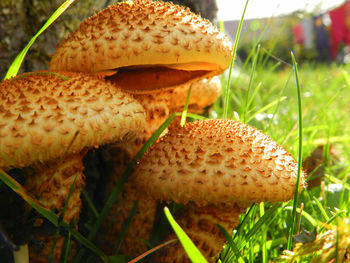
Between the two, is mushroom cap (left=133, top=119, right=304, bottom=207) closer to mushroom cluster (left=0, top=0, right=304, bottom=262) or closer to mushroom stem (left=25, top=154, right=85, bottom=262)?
mushroom cluster (left=0, top=0, right=304, bottom=262)

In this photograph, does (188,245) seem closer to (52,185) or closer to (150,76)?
(52,185)

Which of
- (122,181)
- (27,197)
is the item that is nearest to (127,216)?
(122,181)

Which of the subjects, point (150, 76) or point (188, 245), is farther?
point (150, 76)

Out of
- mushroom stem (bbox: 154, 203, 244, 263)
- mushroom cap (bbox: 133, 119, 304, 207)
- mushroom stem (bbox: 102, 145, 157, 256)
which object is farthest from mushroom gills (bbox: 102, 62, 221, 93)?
mushroom stem (bbox: 154, 203, 244, 263)

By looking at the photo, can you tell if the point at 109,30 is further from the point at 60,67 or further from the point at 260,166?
the point at 260,166

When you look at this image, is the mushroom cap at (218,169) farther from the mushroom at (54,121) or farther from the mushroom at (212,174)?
the mushroom at (54,121)

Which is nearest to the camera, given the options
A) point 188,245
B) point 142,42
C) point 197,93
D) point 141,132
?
point 188,245

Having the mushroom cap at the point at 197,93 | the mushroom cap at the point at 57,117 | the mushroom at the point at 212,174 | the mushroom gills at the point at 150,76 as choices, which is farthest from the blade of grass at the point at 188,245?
the mushroom cap at the point at 197,93

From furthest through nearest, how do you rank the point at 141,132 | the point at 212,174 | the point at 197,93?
the point at 197,93, the point at 141,132, the point at 212,174
